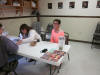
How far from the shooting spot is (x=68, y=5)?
4070 mm

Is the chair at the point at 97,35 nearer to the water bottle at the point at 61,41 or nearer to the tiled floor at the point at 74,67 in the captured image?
the tiled floor at the point at 74,67

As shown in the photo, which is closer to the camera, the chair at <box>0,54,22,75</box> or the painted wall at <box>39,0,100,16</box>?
the chair at <box>0,54,22,75</box>

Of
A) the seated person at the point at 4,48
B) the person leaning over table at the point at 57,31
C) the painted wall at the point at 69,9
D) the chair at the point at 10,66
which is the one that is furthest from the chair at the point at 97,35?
the seated person at the point at 4,48

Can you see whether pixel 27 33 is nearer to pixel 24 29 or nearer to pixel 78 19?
pixel 24 29

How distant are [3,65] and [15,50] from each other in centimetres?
26

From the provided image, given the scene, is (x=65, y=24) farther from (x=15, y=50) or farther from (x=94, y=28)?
(x=15, y=50)

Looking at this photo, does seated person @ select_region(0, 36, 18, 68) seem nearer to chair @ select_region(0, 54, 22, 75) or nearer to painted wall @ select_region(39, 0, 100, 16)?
chair @ select_region(0, 54, 22, 75)

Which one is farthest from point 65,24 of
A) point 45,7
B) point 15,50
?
point 15,50

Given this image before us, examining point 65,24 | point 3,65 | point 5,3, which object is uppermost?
point 5,3

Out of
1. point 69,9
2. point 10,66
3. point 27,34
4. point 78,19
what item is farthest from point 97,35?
point 10,66

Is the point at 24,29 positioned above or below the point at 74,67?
above

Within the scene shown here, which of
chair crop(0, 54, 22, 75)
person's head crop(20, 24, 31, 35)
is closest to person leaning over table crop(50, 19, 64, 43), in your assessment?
person's head crop(20, 24, 31, 35)

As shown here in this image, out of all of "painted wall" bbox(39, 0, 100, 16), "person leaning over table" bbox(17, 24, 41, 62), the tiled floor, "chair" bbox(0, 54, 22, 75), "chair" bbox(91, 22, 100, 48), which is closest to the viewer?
"chair" bbox(0, 54, 22, 75)

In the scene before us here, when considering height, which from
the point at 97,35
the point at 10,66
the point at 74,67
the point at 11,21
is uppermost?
the point at 11,21
